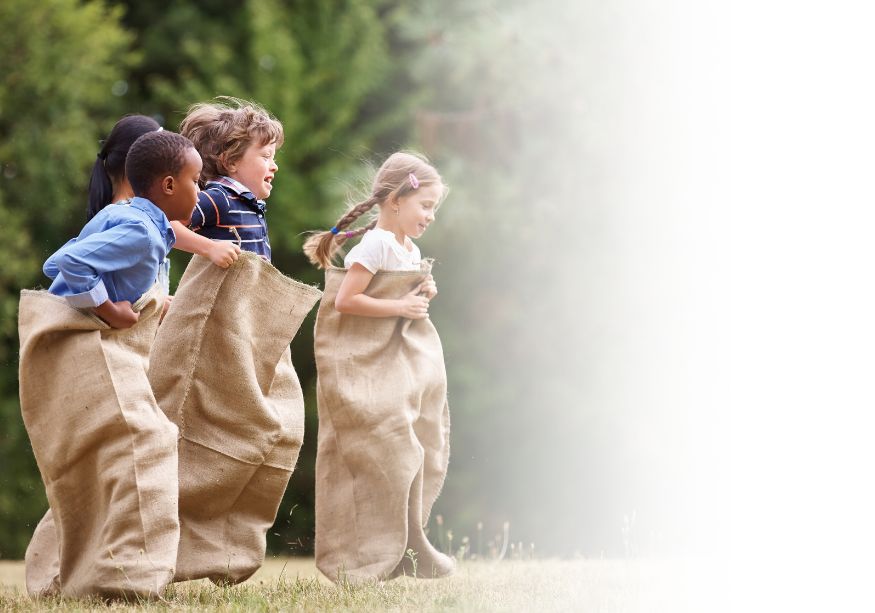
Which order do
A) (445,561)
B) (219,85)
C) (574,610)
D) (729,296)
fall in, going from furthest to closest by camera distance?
(219,85)
(729,296)
(445,561)
(574,610)

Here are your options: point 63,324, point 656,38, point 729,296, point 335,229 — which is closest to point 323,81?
point 656,38

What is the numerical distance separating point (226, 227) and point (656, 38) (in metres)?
8.86

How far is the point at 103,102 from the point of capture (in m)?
14.5

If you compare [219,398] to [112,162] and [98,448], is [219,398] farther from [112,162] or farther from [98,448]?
[112,162]

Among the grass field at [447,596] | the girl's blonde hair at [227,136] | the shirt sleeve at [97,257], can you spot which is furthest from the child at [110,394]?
the girl's blonde hair at [227,136]

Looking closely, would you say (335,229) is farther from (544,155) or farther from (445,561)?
(544,155)

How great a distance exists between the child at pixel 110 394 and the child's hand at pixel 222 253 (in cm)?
36

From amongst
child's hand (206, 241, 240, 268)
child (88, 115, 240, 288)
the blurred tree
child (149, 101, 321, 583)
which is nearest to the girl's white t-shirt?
child (149, 101, 321, 583)

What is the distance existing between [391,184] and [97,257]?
60.3 inches

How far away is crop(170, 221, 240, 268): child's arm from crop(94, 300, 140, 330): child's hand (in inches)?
18.5

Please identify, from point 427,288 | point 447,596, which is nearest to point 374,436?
point 427,288

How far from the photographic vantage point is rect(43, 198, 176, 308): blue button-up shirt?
407 cm

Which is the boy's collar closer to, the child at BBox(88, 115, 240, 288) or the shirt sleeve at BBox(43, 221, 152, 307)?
the shirt sleeve at BBox(43, 221, 152, 307)

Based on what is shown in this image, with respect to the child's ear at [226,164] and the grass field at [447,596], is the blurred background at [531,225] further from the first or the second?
the child's ear at [226,164]
